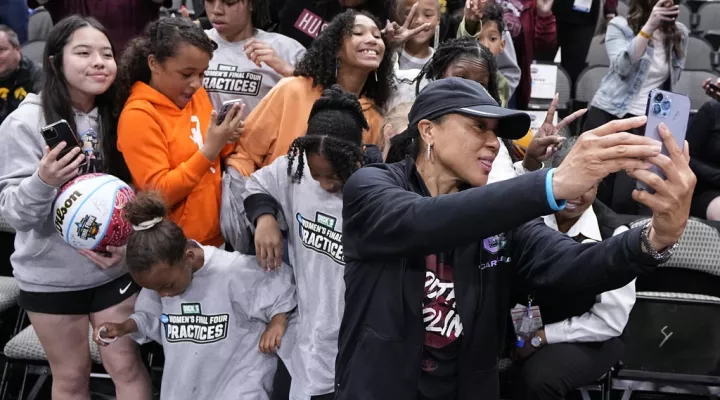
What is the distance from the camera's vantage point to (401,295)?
1.92m

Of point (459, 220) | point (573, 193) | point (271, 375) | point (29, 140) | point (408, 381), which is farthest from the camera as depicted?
point (271, 375)

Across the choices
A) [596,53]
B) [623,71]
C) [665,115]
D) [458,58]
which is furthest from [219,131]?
[596,53]

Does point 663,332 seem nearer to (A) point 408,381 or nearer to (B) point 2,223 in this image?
(A) point 408,381

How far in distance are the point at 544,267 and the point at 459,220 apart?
0.46 m

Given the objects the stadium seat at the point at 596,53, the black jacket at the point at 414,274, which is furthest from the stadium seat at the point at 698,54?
the black jacket at the point at 414,274

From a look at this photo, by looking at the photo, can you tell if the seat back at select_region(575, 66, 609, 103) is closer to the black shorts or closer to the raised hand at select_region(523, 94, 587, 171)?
the raised hand at select_region(523, 94, 587, 171)

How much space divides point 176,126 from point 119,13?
3.81ft

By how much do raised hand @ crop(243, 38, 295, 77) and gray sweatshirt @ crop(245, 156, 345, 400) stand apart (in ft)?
2.30

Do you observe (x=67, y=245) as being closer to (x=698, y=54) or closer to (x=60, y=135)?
(x=60, y=135)

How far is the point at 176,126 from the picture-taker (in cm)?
325

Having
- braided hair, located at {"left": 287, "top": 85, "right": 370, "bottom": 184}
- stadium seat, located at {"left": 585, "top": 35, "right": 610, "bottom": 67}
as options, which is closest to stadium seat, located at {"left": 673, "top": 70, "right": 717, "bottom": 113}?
stadium seat, located at {"left": 585, "top": 35, "right": 610, "bottom": 67}

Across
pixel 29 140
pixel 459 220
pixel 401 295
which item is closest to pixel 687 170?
pixel 459 220

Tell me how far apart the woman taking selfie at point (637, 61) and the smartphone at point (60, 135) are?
3452 millimetres

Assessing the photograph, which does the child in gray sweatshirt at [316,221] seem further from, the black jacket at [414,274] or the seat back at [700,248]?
the seat back at [700,248]
